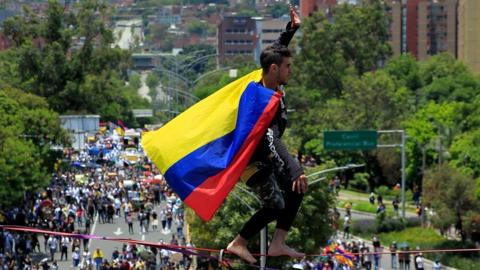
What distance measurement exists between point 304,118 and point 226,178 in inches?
3750

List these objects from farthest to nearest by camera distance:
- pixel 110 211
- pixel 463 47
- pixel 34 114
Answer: pixel 463 47 < pixel 34 114 < pixel 110 211

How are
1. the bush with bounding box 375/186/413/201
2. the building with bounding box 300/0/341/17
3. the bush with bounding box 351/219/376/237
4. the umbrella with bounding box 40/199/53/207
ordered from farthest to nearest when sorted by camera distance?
the building with bounding box 300/0/341/17
the bush with bounding box 375/186/413/201
the bush with bounding box 351/219/376/237
the umbrella with bounding box 40/199/53/207

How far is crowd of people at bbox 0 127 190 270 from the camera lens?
50906 millimetres

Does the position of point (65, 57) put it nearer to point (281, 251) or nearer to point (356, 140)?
point (356, 140)

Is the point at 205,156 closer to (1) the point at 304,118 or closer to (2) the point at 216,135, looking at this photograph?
(2) the point at 216,135

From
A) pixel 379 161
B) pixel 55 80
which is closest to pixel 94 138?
pixel 55 80

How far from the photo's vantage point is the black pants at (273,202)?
1241cm

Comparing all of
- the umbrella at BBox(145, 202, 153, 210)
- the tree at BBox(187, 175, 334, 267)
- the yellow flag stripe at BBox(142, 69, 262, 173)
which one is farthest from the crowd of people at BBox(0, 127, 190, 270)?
the yellow flag stripe at BBox(142, 69, 262, 173)

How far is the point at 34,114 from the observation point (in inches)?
3076

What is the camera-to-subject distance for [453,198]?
69812 mm

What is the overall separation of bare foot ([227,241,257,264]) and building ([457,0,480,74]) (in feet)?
446

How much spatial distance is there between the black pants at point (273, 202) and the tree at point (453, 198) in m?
55.9

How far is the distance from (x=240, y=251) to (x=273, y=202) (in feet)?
2.13

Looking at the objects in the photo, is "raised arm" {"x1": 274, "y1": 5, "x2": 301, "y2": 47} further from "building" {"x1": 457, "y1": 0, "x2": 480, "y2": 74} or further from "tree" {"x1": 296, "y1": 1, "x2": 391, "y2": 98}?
"building" {"x1": 457, "y1": 0, "x2": 480, "y2": 74}
